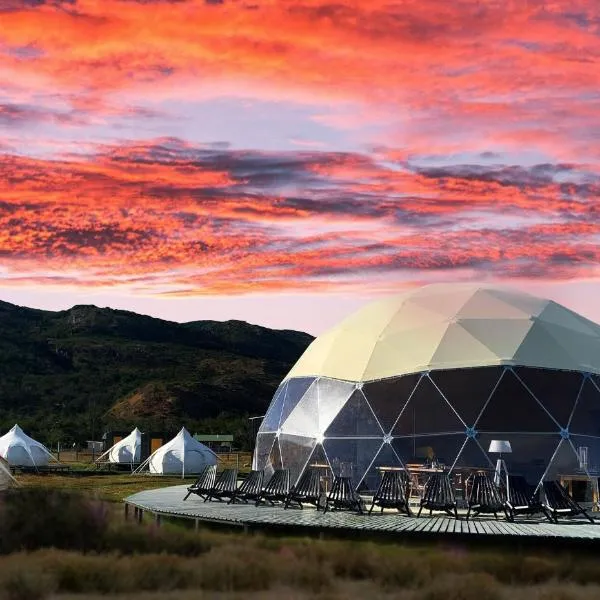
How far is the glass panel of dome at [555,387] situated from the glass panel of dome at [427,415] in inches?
68.3

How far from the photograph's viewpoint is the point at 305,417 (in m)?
23.7

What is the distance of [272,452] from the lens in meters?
24.8

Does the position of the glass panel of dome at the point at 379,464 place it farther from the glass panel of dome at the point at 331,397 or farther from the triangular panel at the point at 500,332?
the triangular panel at the point at 500,332

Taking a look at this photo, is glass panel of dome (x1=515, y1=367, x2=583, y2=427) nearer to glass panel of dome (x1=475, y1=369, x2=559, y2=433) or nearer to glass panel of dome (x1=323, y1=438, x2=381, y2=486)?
glass panel of dome (x1=475, y1=369, x2=559, y2=433)

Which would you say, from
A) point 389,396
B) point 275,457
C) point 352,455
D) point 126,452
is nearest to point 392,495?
point 352,455

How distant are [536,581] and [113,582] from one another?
5.78 m

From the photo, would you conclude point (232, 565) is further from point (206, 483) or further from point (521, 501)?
point (206, 483)

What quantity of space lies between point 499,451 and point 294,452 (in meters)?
5.35

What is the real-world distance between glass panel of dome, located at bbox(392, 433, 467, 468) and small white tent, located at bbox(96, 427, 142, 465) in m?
30.3

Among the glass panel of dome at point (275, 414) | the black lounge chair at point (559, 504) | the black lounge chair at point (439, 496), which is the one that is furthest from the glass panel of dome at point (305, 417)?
the black lounge chair at point (559, 504)

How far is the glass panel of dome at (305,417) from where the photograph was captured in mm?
23172

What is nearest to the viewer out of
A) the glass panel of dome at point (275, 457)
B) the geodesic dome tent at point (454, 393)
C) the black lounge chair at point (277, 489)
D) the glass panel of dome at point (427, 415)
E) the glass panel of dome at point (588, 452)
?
the black lounge chair at point (277, 489)

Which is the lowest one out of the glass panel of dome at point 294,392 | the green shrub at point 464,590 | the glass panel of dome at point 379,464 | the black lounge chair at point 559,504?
the green shrub at point 464,590

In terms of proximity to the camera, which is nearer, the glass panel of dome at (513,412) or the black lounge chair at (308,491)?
the black lounge chair at (308,491)
